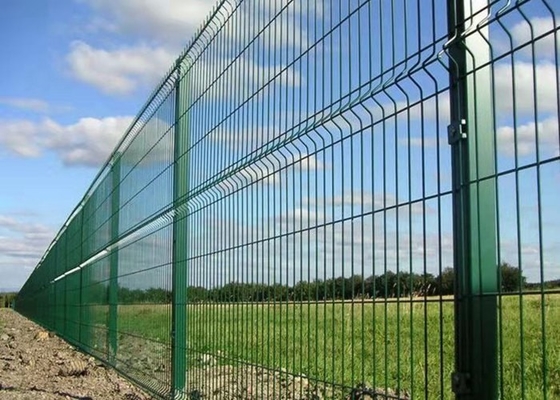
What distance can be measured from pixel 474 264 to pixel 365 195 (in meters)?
0.80

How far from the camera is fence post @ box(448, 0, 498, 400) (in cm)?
319

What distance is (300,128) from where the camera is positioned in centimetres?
485

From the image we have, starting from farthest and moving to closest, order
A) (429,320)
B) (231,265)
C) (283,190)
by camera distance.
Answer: (231,265) → (283,190) → (429,320)

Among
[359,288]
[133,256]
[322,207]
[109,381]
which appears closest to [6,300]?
[109,381]

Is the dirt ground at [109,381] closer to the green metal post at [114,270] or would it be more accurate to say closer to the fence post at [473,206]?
the green metal post at [114,270]

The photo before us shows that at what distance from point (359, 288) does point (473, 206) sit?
93 cm

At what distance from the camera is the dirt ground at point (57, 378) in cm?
984

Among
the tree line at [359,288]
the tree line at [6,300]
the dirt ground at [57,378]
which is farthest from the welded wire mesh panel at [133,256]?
the tree line at [6,300]

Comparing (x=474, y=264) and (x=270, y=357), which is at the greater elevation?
(x=474, y=264)

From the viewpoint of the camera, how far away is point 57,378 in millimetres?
11602

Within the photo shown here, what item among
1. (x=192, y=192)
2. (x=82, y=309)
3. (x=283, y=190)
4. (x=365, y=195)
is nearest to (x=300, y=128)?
(x=283, y=190)

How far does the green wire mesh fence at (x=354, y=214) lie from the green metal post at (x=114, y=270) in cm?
487

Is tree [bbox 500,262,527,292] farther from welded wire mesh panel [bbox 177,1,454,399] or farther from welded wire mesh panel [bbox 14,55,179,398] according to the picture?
welded wire mesh panel [bbox 14,55,179,398]

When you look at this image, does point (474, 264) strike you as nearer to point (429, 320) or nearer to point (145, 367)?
point (429, 320)
